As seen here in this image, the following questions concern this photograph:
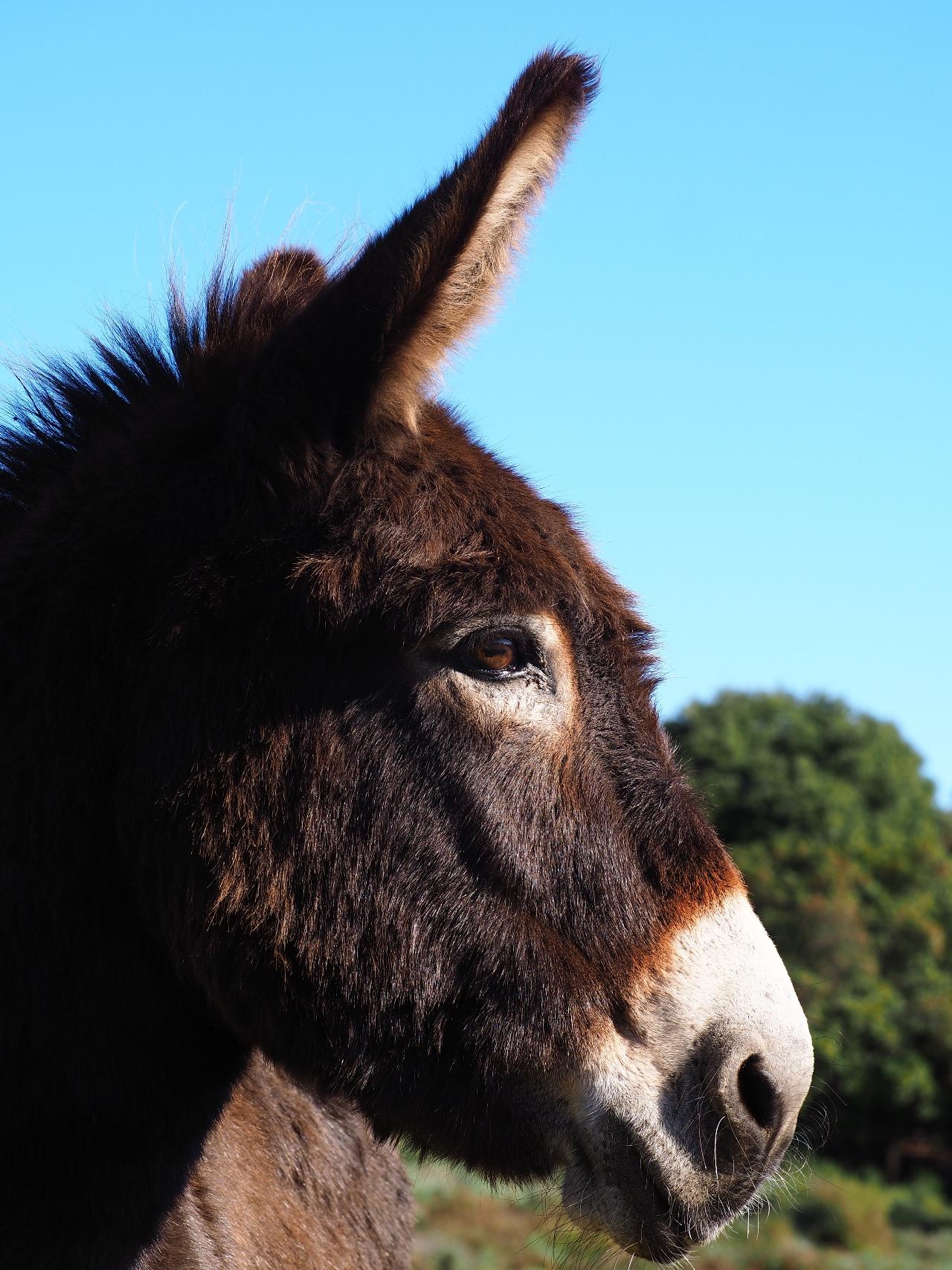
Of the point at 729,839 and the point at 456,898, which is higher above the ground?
the point at 729,839

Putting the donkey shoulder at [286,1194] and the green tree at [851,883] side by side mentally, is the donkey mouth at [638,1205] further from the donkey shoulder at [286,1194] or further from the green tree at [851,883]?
the green tree at [851,883]

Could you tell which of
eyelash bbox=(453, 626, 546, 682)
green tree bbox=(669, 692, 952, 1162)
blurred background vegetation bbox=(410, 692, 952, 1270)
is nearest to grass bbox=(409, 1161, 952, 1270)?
blurred background vegetation bbox=(410, 692, 952, 1270)

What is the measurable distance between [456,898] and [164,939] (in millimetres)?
582

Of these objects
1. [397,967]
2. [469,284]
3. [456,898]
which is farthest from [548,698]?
[469,284]

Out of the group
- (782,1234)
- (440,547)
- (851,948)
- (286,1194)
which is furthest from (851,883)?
(440,547)

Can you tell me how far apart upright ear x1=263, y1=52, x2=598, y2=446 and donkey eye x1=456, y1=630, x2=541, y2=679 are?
0.48 meters

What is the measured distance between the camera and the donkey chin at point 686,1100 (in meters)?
2.20

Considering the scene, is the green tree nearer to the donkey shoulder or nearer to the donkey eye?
the donkey shoulder

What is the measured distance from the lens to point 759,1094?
2227 millimetres

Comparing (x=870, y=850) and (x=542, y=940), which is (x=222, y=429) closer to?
(x=542, y=940)

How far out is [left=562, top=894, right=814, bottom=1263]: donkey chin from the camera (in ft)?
7.20

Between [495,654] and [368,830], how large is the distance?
1.43ft

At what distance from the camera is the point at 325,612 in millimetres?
2352

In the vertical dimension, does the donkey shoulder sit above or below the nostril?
below
